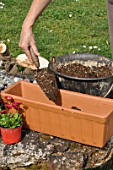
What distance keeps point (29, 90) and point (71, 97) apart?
39 centimetres

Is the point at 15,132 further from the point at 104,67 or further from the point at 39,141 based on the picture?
the point at 104,67

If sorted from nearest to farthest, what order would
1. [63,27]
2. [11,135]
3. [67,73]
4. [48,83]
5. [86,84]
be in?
[11,135]
[48,83]
[86,84]
[67,73]
[63,27]

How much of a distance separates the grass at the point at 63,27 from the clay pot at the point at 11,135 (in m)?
2.93

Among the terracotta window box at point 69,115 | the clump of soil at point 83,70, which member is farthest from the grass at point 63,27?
the terracotta window box at point 69,115

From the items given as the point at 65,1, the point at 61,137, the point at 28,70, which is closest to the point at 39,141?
the point at 61,137

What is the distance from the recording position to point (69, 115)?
379cm

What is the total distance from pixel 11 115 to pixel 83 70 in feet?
2.83

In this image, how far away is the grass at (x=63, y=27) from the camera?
23.6ft

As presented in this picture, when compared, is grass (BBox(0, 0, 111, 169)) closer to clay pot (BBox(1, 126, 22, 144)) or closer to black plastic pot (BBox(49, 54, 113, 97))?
black plastic pot (BBox(49, 54, 113, 97))

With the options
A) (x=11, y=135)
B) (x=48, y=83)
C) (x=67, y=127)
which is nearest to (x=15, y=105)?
(x=11, y=135)

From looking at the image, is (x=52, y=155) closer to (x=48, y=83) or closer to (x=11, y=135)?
(x=11, y=135)

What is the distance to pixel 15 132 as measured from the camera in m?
3.89

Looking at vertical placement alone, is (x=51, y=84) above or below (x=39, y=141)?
above

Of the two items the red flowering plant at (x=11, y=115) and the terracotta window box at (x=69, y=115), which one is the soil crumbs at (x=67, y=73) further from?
A: the red flowering plant at (x=11, y=115)
